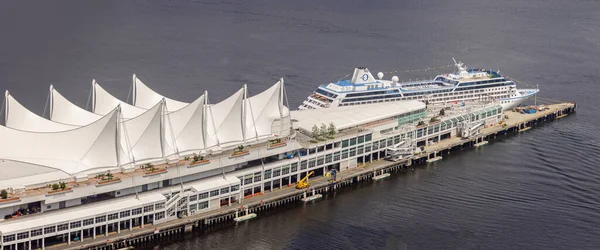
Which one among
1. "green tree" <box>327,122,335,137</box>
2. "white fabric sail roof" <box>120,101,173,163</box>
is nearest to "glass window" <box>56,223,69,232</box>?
"white fabric sail roof" <box>120,101,173,163</box>

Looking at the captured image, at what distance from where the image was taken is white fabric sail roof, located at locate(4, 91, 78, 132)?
66625 millimetres

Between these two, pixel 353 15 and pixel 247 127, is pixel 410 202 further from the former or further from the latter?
pixel 353 15

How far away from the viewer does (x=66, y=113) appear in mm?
70688

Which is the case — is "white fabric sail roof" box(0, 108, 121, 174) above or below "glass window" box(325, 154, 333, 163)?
above

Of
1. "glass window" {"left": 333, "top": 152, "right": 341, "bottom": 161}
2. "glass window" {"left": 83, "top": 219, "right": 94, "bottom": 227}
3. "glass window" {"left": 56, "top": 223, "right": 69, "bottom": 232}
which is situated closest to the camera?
"glass window" {"left": 56, "top": 223, "right": 69, "bottom": 232}

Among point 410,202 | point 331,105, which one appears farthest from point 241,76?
point 410,202

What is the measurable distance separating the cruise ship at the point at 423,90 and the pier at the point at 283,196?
18.9ft

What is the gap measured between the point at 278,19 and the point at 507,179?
260 ft

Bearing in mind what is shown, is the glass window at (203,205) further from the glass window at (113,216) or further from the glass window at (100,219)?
the glass window at (100,219)

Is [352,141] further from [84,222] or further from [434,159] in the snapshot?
[84,222]

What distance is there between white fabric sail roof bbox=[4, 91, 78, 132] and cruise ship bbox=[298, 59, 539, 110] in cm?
3261

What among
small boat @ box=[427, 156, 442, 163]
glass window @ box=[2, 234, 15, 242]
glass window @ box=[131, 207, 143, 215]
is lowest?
glass window @ box=[2, 234, 15, 242]

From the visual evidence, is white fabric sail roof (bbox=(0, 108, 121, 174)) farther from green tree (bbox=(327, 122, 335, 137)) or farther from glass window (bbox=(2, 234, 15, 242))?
green tree (bbox=(327, 122, 335, 137))

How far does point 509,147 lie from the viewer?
3457 inches
